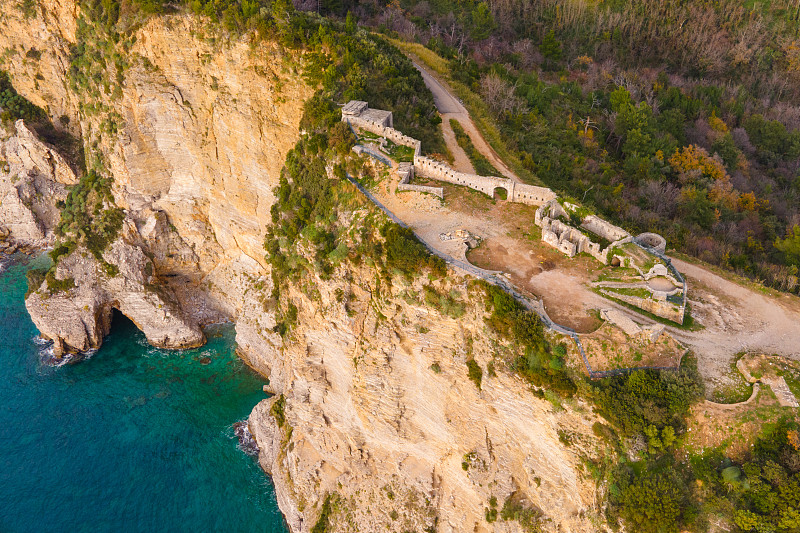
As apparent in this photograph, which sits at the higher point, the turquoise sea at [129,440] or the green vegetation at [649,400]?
the green vegetation at [649,400]

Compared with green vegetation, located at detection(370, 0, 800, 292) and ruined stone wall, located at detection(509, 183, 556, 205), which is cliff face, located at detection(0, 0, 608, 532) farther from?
green vegetation, located at detection(370, 0, 800, 292)

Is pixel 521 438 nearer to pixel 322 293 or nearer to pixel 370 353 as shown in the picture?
pixel 370 353

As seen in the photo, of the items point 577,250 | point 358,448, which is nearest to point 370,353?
point 358,448

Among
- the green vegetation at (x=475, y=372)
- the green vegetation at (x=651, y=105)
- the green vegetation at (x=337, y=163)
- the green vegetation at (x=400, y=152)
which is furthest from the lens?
the green vegetation at (x=651, y=105)

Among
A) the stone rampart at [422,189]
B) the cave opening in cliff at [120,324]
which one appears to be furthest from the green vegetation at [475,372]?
the cave opening in cliff at [120,324]

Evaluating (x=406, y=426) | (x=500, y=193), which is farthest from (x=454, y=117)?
(x=406, y=426)

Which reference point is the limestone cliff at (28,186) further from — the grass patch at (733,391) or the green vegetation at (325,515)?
the grass patch at (733,391)

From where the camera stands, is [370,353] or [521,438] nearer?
[521,438]

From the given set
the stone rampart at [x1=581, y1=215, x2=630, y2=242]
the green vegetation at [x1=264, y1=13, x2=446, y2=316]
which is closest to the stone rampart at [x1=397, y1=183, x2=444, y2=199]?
the green vegetation at [x1=264, y1=13, x2=446, y2=316]
